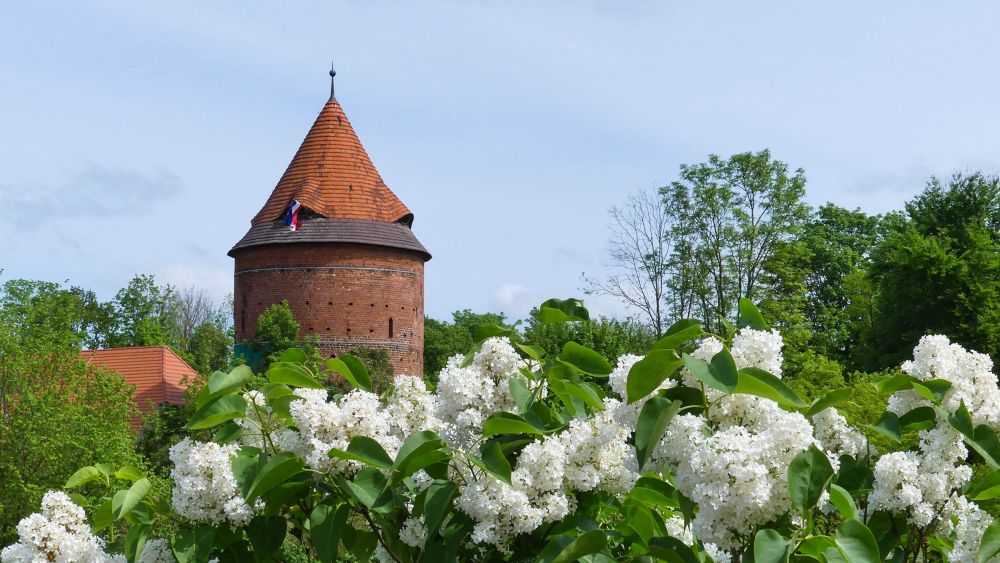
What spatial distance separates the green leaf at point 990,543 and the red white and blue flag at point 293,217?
3984cm

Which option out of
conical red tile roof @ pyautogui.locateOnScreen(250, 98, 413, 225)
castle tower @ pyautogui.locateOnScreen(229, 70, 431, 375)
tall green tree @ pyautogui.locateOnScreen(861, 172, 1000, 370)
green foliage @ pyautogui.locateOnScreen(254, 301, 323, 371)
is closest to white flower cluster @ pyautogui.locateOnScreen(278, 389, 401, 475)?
tall green tree @ pyautogui.locateOnScreen(861, 172, 1000, 370)

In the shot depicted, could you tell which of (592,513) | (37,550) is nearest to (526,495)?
(592,513)

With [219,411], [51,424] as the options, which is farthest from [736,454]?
[51,424]

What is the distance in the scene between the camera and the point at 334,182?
139ft

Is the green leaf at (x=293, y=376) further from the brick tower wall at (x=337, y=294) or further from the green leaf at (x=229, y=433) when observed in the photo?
the brick tower wall at (x=337, y=294)

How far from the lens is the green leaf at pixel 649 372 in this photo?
6.66 ft

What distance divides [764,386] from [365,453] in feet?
2.80

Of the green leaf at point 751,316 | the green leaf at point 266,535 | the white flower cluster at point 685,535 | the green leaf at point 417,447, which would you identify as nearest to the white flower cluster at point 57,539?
the green leaf at point 266,535

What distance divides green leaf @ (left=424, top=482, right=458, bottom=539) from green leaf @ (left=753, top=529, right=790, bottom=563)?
0.71 metres

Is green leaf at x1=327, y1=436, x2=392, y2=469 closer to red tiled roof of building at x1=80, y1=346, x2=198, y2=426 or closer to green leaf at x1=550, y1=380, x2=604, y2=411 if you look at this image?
green leaf at x1=550, y1=380, x2=604, y2=411

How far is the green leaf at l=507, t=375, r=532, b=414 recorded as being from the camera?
245 centimetres

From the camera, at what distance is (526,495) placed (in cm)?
241

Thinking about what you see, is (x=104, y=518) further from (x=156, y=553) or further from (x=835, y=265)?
(x=835, y=265)

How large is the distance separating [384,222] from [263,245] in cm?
446
